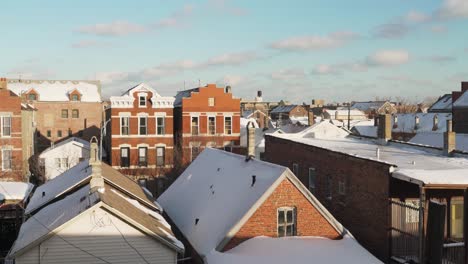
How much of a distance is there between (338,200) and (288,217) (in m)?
6.64

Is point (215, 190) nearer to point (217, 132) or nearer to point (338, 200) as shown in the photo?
point (338, 200)

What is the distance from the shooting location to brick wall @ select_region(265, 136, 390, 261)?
1992 cm

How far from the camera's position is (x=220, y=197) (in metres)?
21.4

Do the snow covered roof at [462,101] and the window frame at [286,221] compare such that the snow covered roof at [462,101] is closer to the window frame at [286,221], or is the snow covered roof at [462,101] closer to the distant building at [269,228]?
the distant building at [269,228]

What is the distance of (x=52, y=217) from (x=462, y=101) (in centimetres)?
5437

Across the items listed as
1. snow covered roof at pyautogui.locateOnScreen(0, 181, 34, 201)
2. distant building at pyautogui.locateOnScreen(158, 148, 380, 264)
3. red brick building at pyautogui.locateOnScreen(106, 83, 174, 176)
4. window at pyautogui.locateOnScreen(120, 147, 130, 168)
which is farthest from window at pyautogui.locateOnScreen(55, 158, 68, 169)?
distant building at pyautogui.locateOnScreen(158, 148, 380, 264)

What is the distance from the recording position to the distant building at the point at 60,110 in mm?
63031

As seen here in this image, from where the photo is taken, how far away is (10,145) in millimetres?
44125

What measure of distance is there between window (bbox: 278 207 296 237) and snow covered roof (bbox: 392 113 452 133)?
164 feet

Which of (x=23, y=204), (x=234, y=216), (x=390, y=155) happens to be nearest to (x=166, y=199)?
(x=23, y=204)

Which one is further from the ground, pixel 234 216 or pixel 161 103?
pixel 161 103

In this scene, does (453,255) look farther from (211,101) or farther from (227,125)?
(211,101)

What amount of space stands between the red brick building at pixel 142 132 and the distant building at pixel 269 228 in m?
26.3

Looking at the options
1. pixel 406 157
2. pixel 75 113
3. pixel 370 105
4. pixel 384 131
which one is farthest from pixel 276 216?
pixel 370 105
